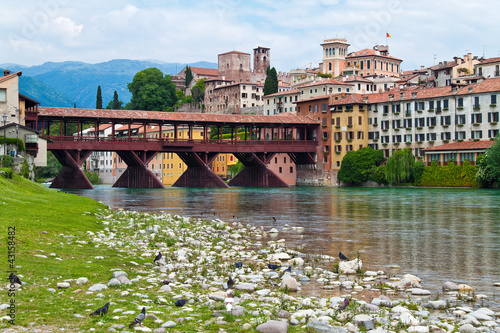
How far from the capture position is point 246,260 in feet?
43.0

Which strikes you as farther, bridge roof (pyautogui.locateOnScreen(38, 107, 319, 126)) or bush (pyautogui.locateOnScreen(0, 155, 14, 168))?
bridge roof (pyautogui.locateOnScreen(38, 107, 319, 126))

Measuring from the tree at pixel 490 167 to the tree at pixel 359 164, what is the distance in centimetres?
1607

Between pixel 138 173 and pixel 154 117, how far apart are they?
711cm

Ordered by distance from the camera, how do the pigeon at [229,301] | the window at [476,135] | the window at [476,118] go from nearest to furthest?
the pigeon at [229,301] → the window at [476,135] → the window at [476,118]

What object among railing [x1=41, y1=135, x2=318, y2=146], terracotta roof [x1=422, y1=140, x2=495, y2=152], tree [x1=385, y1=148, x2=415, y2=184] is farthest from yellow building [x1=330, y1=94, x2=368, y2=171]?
terracotta roof [x1=422, y1=140, x2=495, y2=152]

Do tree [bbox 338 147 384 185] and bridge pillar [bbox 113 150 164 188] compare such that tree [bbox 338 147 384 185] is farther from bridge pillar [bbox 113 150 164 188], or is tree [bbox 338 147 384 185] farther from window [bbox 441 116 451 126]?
bridge pillar [bbox 113 150 164 188]

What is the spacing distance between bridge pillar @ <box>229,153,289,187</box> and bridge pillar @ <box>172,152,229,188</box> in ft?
19.7

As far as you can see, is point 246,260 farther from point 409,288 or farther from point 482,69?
point 482,69

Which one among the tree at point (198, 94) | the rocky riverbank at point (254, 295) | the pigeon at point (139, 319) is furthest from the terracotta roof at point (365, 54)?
the pigeon at point (139, 319)

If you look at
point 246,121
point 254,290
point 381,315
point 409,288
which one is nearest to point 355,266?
point 409,288

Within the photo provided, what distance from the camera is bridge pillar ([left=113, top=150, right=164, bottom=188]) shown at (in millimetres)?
67625

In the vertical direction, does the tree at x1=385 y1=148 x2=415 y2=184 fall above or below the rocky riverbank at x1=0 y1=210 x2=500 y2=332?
above

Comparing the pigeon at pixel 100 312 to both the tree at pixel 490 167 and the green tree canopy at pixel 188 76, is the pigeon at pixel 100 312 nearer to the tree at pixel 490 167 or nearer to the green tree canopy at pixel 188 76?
the tree at pixel 490 167

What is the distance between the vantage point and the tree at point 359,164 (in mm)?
75438
